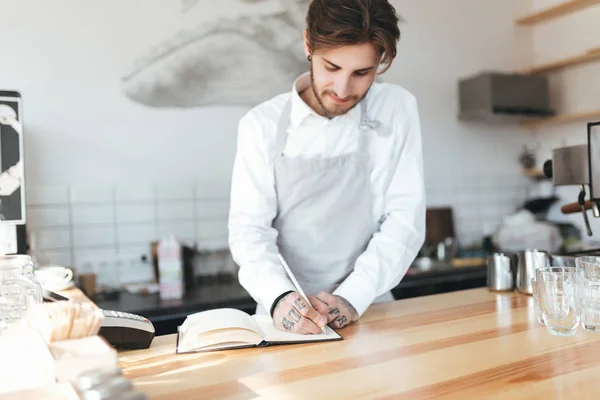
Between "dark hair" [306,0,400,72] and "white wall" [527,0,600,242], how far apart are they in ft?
8.56

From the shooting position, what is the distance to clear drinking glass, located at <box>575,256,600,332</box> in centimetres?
125

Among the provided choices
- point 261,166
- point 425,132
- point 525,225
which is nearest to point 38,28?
point 261,166

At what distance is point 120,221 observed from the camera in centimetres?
274

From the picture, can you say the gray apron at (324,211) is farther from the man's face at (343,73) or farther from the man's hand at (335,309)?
the man's hand at (335,309)

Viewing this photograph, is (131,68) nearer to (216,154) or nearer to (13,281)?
(216,154)

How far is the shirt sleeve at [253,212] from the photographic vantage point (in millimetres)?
1524

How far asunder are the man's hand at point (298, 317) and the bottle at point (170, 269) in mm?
1254

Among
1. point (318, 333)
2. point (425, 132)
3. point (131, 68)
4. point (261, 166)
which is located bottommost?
point (318, 333)

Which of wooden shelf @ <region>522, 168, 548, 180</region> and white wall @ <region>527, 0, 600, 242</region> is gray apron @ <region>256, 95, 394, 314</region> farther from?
wooden shelf @ <region>522, 168, 548, 180</region>

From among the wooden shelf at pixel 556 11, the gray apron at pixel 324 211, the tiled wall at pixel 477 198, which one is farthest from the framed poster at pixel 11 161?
the wooden shelf at pixel 556 11

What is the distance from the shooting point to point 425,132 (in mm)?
3574

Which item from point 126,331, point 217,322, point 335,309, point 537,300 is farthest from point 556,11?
point 126,331

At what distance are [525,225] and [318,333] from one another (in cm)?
249

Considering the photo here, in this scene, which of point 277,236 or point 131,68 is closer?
point 277,236
